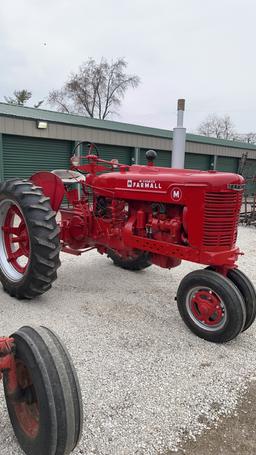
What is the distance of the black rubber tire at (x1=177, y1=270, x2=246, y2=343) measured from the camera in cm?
288

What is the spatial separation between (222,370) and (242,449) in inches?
Result: 29.0

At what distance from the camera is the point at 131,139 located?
13281mm

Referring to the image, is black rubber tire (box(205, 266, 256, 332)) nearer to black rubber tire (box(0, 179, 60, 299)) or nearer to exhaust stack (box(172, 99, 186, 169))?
black rubber tire (box(0, 179, 60, 299))

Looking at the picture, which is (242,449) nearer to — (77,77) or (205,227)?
(205,227)

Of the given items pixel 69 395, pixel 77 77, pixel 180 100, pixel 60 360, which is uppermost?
pixel 77 77

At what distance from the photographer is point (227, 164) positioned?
782 inches

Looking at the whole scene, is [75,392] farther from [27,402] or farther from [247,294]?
[247,294]

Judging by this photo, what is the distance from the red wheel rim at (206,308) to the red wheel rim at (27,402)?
1.69m

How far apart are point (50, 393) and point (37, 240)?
2.05 m

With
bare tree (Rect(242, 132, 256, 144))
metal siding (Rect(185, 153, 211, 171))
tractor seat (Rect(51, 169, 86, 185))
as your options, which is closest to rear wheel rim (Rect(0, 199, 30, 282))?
tractor seat (Rect(51, 169, 86, 185))

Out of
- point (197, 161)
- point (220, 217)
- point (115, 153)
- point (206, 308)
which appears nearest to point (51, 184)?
point (220, 217)

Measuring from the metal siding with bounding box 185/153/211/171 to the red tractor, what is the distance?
42.9 feet

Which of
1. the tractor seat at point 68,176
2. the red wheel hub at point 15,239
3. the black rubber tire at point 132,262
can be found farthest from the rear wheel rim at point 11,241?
the black rubber tire at point 132,262

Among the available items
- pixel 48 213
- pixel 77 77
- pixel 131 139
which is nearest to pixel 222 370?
pixel 48 213
